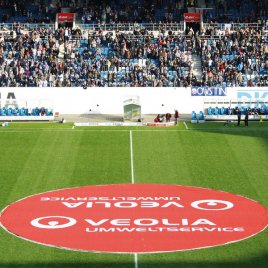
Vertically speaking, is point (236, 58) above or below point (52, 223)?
above

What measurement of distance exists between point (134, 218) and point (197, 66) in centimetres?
4339

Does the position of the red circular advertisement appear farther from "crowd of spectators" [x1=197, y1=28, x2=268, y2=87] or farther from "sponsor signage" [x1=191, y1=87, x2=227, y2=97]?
"crowd of spectators" [x1=197, y1=28, x2=268, y2=87]

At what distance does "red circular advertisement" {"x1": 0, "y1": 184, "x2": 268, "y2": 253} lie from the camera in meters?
38.6

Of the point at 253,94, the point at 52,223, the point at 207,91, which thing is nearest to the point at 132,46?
the point at 207,91

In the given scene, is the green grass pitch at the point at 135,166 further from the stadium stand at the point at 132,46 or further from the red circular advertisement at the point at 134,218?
the stadium stand at the point at 132,46

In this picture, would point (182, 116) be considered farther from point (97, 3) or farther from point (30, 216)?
point (30, 216)

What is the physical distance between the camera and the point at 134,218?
1658 inches

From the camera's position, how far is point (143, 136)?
65.7 m

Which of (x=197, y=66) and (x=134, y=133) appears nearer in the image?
(x=134, y=133)

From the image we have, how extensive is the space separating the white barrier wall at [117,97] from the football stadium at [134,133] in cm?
9

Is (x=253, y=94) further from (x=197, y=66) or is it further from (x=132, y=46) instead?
(x=132, y=46)

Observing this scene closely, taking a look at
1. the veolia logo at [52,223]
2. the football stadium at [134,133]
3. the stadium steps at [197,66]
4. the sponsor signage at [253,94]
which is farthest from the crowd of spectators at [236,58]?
the veolia logo at [52,223]

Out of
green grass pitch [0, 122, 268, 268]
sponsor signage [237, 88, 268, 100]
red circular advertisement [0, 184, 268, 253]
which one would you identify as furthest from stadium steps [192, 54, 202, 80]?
red circular advertisement [0, 184, 268, 253]

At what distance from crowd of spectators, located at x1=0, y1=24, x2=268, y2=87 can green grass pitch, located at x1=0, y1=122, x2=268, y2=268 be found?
367 inches
